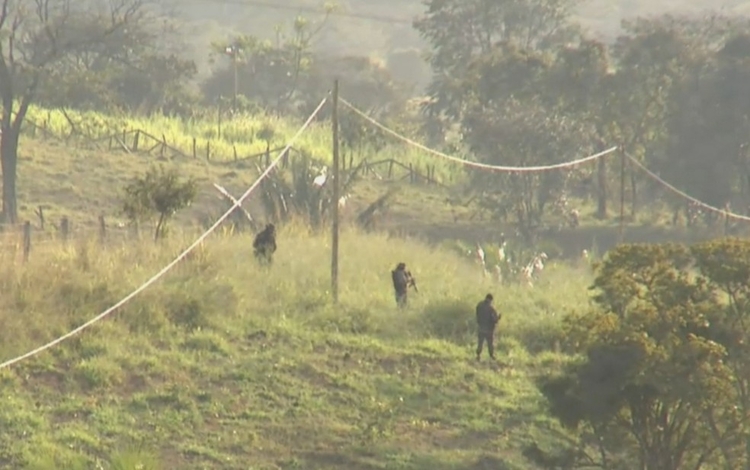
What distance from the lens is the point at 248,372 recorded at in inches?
666

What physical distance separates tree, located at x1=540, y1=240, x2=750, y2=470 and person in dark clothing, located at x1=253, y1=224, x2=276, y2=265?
679 cm

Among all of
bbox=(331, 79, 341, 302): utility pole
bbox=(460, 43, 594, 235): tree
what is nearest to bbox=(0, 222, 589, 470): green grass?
bbox=(331, 79, 341, 302): utility pole

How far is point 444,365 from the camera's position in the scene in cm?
1838

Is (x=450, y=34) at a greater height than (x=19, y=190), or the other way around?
(x=450, y=34)

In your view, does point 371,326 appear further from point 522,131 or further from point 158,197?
point 522,131

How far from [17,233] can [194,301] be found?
2.57 metres

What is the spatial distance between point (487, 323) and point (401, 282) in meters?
1.99

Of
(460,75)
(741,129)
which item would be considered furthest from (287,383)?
(460,75)

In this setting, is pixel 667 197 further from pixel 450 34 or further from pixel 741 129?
pixel 450 34

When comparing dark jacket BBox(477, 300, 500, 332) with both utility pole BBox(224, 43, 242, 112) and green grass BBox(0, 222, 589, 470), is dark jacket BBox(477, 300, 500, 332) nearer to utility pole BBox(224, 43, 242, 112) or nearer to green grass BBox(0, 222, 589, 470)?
green grass BBox(0, 222, 589, 470)

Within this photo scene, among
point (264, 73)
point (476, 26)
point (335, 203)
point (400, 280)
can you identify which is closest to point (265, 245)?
point (335, 203)

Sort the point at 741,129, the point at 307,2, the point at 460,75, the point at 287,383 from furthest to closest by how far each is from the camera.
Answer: the point at 307,2 < the point at 460,75 < the point at 741,129 < the point at 287,383

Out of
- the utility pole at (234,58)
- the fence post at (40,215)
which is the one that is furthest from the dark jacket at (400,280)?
the utility pole at (234,58)

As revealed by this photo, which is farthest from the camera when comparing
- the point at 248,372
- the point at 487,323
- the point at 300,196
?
the point at 300,196
